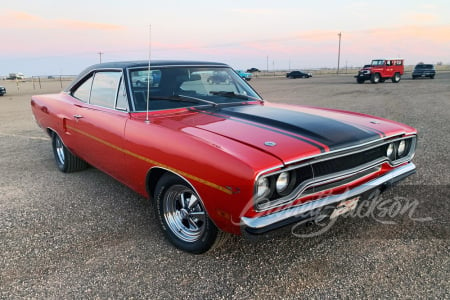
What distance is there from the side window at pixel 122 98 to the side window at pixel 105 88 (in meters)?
0.08

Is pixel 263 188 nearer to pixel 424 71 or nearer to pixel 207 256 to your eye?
pixel 207 256

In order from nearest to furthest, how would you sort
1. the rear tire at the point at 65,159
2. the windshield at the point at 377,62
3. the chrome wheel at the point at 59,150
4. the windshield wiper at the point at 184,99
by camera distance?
1. the windshield wiper at the point at 184,99
2. the rear tire at the point at 65,159
3. the chrome wheel at the point at 59,150
4. the windshield at the point at 377,62

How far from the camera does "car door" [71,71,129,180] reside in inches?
129

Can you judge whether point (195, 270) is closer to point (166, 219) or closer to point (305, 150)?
point (166, 219)

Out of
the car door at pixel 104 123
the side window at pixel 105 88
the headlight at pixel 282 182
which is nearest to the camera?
the headlight at pixel 282 182

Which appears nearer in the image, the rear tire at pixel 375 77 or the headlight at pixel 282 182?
the headlight at pixel 282 182

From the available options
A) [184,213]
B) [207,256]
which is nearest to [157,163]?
[184,213]

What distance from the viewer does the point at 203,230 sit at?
2.60 m

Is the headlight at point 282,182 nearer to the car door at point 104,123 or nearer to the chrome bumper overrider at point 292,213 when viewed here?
the chrome bumper overrider at point 292,213

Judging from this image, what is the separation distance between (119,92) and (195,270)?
191 cm

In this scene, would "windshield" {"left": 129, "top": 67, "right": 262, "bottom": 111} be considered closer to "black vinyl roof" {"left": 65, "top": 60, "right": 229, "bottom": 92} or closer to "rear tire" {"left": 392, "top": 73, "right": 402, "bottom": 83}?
"black vinyl roof" {"left": 65, "top": 60, "right": 229, "bottom": 92}

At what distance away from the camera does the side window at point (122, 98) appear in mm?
3336

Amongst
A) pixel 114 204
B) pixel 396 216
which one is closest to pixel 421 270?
pixel 396 216

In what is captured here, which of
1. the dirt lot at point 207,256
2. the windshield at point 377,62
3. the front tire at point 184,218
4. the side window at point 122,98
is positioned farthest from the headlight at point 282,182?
the windshield at point 377,62
